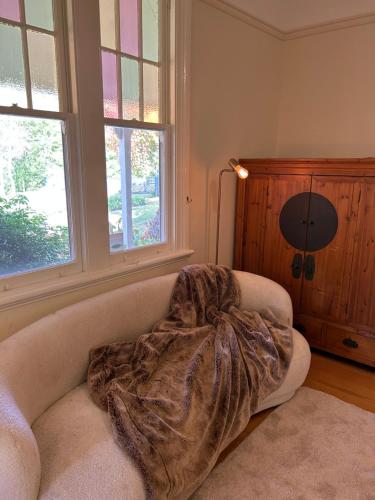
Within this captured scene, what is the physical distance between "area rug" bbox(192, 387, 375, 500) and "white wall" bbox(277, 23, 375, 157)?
83.0 inches

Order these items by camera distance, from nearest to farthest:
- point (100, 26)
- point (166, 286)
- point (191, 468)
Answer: point (191, 468)
point (100, 26)
point (166, 286)

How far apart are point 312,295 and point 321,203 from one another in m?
0.70

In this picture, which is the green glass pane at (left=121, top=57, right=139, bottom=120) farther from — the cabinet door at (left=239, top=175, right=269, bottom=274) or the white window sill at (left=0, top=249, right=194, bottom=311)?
the cabinet door at (left=239, top=175, right=269, bottom=274)

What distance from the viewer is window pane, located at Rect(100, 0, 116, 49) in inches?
79.9

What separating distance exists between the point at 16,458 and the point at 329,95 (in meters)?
3.32

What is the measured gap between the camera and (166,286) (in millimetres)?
2350

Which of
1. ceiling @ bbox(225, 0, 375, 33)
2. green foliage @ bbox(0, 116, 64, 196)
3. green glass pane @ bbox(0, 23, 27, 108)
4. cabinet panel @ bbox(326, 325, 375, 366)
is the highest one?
ceiling @ bbox(225, 0, 375, 33)

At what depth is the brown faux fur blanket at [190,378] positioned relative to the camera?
1.45 m

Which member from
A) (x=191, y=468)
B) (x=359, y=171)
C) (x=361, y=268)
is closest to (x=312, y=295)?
(x=361, y=268)

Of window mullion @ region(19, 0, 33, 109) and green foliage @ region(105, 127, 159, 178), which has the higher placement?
window mullion @ region(19, 0, 33, 109)

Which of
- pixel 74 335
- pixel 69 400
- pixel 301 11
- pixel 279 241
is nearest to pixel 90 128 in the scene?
pixel 74 335

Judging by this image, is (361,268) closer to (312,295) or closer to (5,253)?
(312,295)

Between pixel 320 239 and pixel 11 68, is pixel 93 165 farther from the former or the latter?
pixel 320 239

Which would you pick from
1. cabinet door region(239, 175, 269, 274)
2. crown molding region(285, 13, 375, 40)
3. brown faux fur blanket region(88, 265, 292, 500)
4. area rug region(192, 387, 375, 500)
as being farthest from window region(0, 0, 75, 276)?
crown molding region(285, 13, 375, 40)
